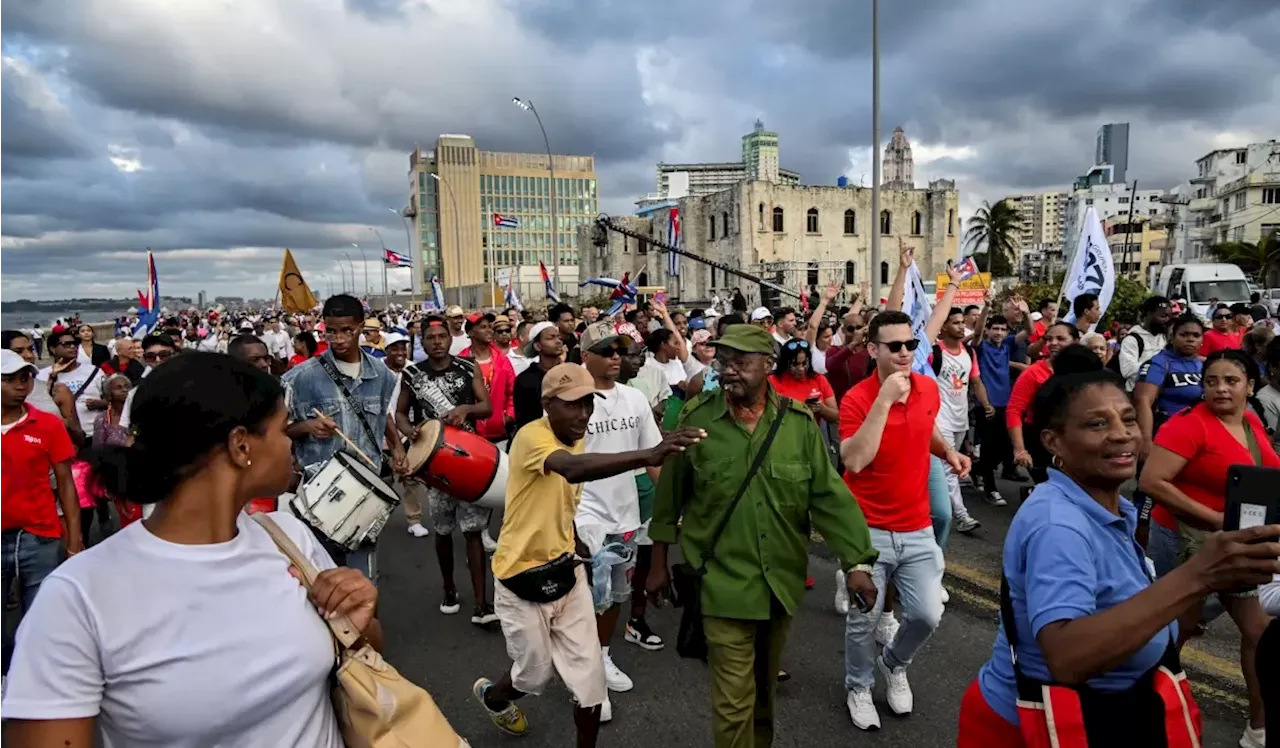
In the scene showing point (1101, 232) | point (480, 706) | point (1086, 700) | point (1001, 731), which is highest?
point (1101, 232)

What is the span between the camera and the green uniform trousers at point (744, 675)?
2.90 m

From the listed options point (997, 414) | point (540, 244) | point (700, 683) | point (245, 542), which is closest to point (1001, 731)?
point (245, 542)

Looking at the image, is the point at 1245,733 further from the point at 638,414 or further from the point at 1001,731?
the point at 638,414

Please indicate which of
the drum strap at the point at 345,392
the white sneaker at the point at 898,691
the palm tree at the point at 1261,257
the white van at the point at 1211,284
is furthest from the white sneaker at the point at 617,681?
the palm tree at the point at 1261,257

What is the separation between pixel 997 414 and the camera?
7.70 metres

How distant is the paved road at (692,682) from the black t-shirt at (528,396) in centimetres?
138

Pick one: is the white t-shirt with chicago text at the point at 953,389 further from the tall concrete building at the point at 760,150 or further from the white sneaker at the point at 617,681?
the tall concrete building at the point at 760,150

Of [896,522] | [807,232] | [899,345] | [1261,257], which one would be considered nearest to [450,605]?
[896,522]

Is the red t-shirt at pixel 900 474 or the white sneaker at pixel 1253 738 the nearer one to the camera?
the white sneaker at pixel 1253 738

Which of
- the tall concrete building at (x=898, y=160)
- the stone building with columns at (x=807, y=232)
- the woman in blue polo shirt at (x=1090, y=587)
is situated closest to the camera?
the woman in blue polo shirt at (x=1090, y=587)

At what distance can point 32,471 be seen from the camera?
12.9 feet

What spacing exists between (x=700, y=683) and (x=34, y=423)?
12.3 feet

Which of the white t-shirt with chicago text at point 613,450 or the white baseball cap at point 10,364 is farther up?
the white baseball cap at point 10,364

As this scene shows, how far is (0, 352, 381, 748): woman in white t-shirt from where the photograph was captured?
51.8 inches
